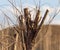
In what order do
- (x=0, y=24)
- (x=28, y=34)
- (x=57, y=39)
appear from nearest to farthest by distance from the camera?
(x=28, y=34) → (x=0, y=24) → (x=57, y=39)

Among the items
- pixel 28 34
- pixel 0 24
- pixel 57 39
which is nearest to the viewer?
pixel 28 34

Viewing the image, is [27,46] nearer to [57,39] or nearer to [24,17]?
[24,17]

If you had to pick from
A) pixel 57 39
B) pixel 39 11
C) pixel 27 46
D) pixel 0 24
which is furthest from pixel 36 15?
pixel 57 39

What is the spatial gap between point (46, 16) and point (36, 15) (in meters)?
0.23

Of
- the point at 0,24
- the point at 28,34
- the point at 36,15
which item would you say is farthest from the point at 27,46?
the point at 0,24

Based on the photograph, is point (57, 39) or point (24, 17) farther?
point (57, 39)

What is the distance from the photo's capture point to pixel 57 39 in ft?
35.1

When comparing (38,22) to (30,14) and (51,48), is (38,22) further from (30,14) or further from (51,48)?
(51,48)

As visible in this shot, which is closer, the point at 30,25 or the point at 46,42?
the point at 30,25

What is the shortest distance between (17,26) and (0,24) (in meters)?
0.85

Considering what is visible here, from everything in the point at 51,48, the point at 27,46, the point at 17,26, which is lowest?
the point at 51,48

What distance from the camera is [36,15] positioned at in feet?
20.7

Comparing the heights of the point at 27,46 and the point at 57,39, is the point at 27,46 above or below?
above

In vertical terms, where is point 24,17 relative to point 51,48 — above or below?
above
